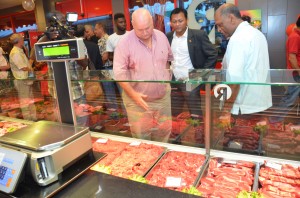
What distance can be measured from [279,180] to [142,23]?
1.86 metres

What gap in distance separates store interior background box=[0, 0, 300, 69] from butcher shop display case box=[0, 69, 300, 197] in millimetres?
3434

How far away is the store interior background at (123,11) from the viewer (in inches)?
207

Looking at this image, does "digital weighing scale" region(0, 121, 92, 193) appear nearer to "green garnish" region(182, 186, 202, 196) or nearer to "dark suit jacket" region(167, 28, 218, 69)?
"green garnish" region(182, 186, 202, 196)

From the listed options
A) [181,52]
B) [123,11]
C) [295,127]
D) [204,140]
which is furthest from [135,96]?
[123,11]

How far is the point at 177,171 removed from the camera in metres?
1.84

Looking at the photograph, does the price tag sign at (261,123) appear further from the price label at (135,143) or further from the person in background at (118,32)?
the person in background at (118,32)

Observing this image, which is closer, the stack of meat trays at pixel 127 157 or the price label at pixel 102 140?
the stack of meat trays at pixel 127 157

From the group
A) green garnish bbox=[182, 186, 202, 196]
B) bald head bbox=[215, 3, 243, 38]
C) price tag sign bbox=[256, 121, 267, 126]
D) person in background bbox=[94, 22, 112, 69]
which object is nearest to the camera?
green garnish bbox=[182, 186, 202, 196]

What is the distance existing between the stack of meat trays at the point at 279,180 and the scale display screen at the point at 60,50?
1.34 metres

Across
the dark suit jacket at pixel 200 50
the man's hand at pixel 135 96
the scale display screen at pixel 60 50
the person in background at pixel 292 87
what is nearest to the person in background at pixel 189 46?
the dark suit jacket at pixel 200 50

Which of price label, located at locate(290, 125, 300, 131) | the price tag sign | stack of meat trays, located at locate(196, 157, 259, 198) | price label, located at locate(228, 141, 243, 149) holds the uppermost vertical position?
price label, located at locate(228, 141, 243, 149)

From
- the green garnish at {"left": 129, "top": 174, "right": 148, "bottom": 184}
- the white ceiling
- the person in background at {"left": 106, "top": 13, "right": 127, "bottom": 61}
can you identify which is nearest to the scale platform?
the green garnish at {"left": 129, "top": 174, "right": 148, "bottom": 184}

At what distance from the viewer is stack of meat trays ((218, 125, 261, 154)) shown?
1.93 metres

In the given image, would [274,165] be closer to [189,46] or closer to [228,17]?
[228,17]
